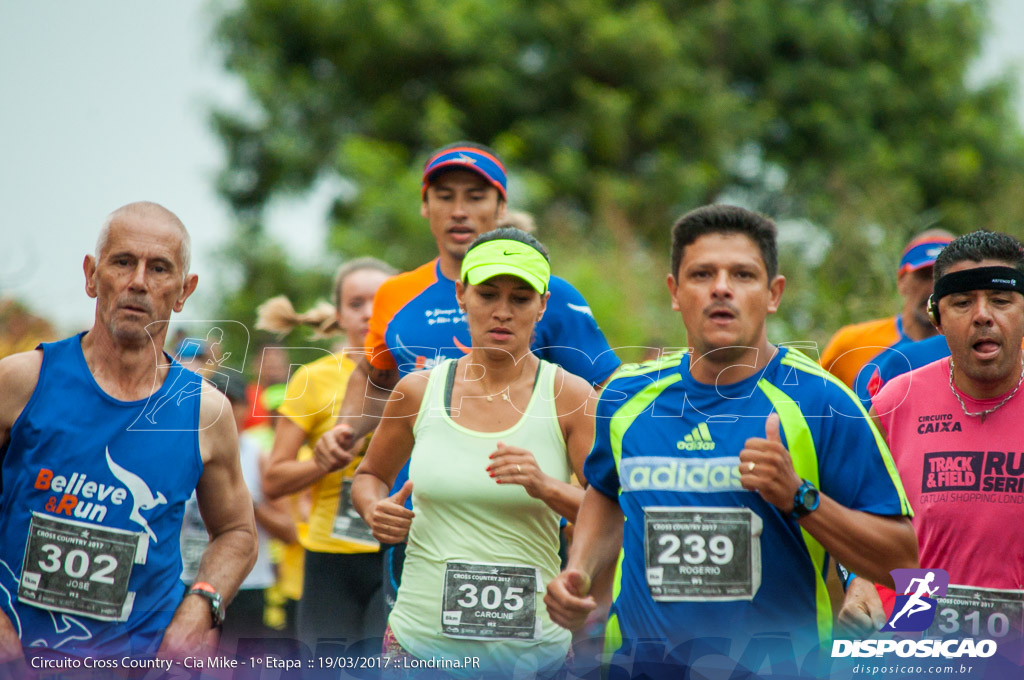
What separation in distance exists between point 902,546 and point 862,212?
11.4 m

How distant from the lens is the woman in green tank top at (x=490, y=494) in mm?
3598

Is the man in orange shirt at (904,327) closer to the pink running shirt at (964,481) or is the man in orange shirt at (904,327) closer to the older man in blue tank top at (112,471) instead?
the pink running shirt at (964,481)

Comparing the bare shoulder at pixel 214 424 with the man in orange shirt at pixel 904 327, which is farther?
the man in orange shirt at pixel 904 327

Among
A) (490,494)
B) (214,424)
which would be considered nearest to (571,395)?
(490,494)

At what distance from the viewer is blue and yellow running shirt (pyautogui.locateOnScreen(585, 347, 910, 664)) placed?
2992mm

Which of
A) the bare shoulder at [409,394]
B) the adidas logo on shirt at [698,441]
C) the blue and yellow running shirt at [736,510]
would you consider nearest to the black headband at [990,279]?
the blue and yellow running shirt at [736,510]

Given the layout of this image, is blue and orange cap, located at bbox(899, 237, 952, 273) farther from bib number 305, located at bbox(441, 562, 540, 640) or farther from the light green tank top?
bib number 305, located at bbox(441, 562, 540, 640)

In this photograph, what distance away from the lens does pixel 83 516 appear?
3.28m

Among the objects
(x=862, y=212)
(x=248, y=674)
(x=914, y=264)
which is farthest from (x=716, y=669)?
(x=862, y=212)

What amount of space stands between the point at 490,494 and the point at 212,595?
3.20ft

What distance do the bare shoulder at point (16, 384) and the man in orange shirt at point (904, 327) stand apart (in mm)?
3926

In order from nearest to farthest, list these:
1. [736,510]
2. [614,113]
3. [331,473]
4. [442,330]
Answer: [736,510], [442,330], [331,473], [614,113]

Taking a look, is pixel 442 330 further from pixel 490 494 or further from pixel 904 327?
pixel 904 327

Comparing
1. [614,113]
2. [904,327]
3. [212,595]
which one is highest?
[614,113]
